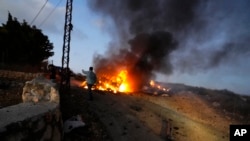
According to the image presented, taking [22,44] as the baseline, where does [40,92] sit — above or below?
below

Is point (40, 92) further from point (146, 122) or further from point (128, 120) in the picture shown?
point (146, 122)

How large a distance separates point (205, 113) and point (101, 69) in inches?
661

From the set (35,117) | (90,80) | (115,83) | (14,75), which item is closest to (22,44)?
(115,83)

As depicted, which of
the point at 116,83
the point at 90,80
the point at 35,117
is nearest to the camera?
the point at 35,117

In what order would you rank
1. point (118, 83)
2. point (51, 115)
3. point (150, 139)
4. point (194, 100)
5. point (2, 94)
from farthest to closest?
point (118, 83)
point (194, 100)
point (2, 94)
point (150, 139)
point (51, 115)

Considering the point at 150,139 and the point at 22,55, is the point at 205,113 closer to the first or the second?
the point at 150,139

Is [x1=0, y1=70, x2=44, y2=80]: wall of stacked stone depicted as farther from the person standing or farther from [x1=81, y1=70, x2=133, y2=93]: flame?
[x1=81, y1=70, x2=133, y2=93]: flame

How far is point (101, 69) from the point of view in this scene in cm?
3666

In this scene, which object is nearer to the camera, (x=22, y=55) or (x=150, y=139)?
(x=150, y=139)

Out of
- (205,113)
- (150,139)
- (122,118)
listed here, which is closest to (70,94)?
(122,118)

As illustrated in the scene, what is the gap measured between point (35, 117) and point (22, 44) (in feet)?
75.2

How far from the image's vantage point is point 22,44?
31.2 m

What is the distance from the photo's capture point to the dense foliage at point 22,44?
98.8 feet

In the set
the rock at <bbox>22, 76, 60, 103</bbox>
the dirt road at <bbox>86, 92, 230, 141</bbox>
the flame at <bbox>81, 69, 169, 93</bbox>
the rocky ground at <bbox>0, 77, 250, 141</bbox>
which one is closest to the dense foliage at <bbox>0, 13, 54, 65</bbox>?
the flame at <bbox>81, 69, 169, 93</bbox>
